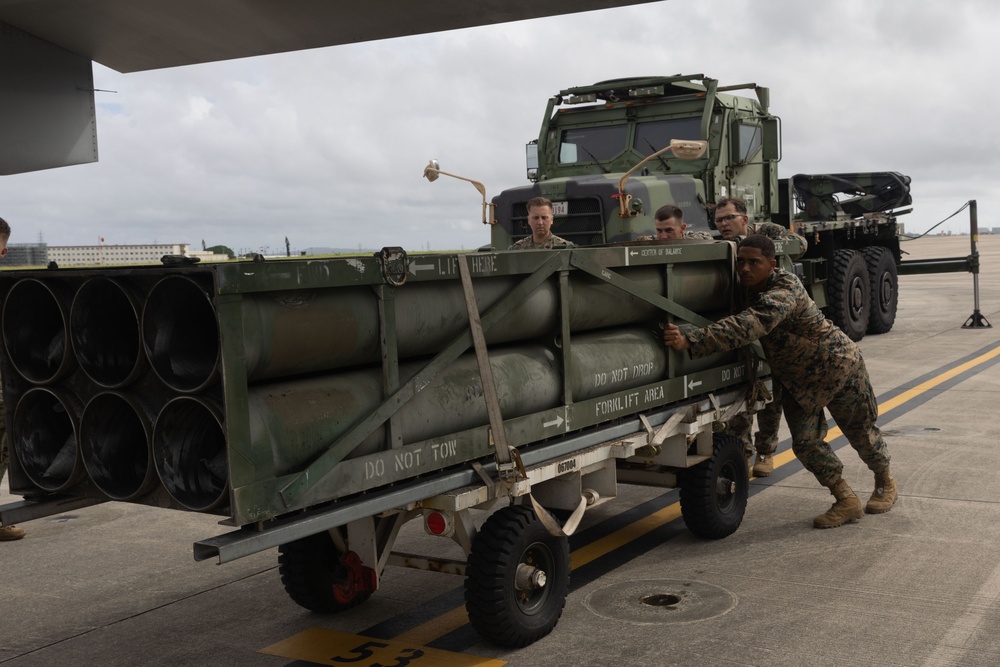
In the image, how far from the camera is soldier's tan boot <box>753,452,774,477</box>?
758cm

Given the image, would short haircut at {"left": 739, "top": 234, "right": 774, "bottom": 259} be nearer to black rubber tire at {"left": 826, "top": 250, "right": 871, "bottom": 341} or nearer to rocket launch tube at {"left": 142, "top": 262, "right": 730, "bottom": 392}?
rocket launch tube at {"left": 142, "top": 262, "right": 730, "bottom": 392}

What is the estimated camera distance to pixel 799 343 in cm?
613

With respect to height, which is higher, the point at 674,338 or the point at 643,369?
the point at 674,338

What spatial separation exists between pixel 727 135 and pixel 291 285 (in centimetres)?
976

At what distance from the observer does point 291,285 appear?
11.5 feet

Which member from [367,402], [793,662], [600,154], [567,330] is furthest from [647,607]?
[600,154]

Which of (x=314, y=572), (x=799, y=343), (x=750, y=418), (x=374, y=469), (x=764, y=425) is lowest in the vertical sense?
(x=314, y=572)

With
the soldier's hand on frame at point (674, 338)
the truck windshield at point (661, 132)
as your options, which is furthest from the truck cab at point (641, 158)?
the soldier's hand on frame at point (674, 338)

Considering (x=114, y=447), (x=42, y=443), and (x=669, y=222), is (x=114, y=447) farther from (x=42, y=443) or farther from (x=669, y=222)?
(x=669, y=222)

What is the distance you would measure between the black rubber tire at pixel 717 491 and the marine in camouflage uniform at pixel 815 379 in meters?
0.44

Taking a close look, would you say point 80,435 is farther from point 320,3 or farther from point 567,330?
point 320,3

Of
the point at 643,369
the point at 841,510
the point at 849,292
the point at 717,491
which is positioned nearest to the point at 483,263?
the point at 643,369

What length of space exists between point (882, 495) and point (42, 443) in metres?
4.88

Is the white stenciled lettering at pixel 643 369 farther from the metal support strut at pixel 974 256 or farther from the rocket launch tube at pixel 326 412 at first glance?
the metal support strut at pixel 974 256
